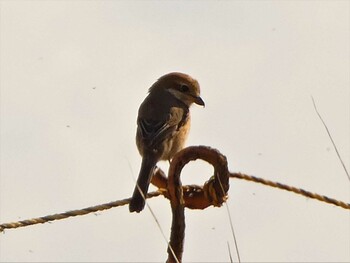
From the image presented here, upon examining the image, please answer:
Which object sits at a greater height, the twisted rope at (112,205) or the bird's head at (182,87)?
the twisted rope at (112,205)

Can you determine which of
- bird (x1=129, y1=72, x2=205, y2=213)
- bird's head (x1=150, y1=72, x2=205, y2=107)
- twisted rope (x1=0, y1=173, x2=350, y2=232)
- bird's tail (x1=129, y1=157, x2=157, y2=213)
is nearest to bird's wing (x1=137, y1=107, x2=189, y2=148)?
bird (x1=129, y1=72, x2=205, y2=213)

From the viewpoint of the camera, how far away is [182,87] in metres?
8.62

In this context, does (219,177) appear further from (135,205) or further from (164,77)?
(164,77)

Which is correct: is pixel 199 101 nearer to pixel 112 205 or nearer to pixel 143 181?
pixel 143 181

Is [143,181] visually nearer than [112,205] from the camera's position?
No

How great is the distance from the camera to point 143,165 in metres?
6.84

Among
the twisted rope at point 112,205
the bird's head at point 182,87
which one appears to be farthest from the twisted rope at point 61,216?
the bird's head at point 182,87

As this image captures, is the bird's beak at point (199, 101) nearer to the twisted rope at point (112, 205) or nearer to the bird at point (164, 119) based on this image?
the bird at point (164, 119)

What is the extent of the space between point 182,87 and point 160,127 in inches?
43.9

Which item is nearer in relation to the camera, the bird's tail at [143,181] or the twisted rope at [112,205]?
the twisted rope at [112,205]

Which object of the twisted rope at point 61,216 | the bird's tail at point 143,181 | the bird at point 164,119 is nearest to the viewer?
the twisted rope at point 61,216

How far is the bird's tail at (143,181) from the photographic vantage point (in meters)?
5.52

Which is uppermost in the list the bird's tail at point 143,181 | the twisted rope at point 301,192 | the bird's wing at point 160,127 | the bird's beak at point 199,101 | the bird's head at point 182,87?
the twisted rope at point 301,192

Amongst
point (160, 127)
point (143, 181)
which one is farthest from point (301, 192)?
point (160, 127)
